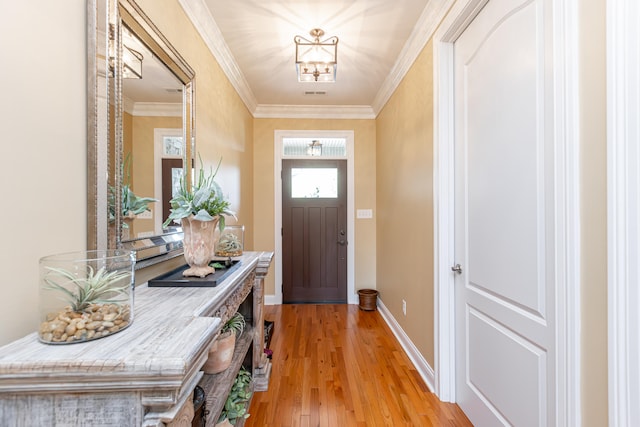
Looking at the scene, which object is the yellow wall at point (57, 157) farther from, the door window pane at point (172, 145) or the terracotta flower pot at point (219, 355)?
the terracotta flower pot at point (219, 355)

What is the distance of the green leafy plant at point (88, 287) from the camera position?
0.73m

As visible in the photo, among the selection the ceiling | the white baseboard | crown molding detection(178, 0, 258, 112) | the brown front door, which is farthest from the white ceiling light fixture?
the white baseboard

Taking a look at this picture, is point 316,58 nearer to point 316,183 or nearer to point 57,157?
point 57,157

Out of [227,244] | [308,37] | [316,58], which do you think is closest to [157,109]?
[227,244]

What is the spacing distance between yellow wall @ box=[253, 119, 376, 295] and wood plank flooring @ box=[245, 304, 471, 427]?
3.21ft

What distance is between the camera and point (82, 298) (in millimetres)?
749

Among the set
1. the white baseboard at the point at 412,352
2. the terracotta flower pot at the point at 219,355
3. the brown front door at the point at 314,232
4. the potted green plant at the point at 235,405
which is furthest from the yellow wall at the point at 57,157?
the brown front door at the point at 314,232

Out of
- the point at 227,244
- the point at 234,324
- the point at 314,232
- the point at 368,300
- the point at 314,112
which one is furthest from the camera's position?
the point at 314,232

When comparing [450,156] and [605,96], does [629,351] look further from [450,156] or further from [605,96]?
[450,156]

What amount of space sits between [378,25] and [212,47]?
1.28m

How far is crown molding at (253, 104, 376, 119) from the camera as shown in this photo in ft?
12.7

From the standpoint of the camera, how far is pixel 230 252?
1.70m

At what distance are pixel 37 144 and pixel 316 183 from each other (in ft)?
10.8

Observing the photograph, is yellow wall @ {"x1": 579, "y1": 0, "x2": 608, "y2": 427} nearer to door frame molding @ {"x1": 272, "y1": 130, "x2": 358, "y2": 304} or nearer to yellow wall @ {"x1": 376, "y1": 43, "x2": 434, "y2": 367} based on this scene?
yellow wall @ {"x1": 376, "y1": 43, "x2": 434, "y2": 367}
